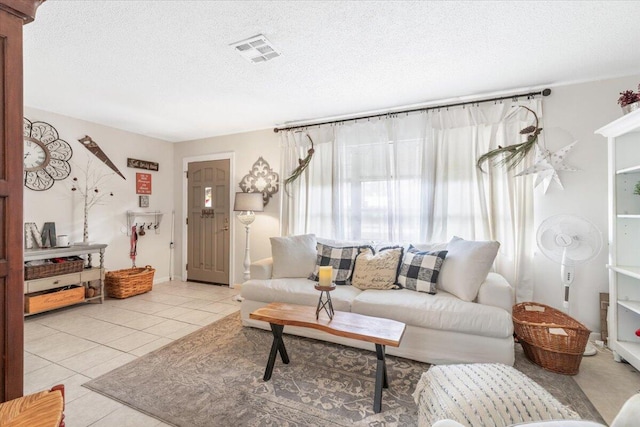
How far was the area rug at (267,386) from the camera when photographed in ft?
5.40

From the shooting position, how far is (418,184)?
10.5ft

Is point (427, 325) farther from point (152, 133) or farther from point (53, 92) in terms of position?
point (152, 133)

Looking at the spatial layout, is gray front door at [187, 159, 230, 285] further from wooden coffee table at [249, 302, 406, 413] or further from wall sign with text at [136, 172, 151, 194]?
wooden coffee table at [249, 302, 406, 413]

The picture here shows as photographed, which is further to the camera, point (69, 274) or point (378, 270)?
point (69, 274)

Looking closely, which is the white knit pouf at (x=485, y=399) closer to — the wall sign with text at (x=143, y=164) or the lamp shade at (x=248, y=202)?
the lamp shade at (x=248, y=202)

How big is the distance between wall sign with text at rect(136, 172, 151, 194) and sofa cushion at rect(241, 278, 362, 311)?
8.89ft

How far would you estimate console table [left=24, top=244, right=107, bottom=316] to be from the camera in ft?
9.84

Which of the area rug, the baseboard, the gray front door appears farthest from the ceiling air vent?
the baseboard

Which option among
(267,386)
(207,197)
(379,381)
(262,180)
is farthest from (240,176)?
(379,381)

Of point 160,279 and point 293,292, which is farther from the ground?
point 293,292

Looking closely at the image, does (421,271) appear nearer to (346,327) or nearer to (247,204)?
(346,327)

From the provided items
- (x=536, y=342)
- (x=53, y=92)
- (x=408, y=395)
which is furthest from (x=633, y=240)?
(x=53, y=92)

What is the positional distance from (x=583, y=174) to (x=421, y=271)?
5.70 ft

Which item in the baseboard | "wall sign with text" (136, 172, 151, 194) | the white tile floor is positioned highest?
"wall sign with text" (136, 172, 151, 194)
